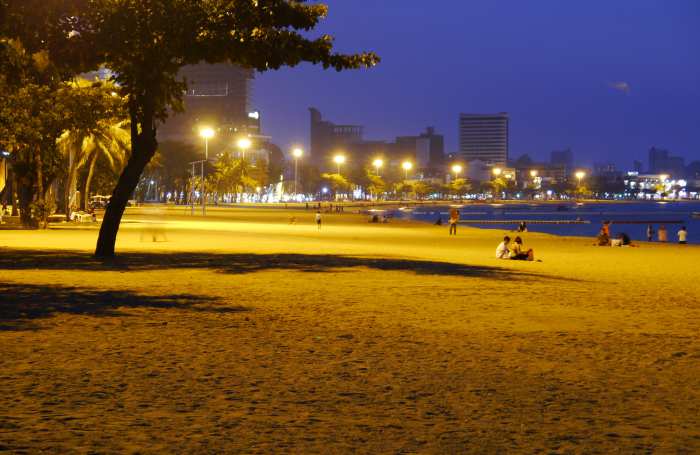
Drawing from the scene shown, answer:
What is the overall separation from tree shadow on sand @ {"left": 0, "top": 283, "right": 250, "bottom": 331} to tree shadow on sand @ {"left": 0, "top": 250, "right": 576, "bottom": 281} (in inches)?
187

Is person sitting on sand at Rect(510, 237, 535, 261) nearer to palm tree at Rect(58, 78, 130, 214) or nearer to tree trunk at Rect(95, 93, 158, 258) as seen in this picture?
tree trunk at Rect(95, 93, 158, 258)

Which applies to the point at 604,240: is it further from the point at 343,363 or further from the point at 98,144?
the point at 98,144

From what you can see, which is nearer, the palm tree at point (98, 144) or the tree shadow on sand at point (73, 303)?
the tree shadow on sand at point (73, 303)

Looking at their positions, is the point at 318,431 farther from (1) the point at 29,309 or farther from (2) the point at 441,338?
(1) the point at 29,309

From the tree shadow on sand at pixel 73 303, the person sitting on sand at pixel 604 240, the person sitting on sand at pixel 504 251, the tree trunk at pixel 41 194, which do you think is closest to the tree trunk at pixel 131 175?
the tree shadow on sand at pixel 73 303

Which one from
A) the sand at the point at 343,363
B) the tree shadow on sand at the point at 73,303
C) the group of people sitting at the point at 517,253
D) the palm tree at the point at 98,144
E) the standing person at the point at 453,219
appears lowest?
the sand at the point at 343,363

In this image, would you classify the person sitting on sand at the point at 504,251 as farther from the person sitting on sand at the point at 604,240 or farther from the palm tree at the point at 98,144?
the palm tree at the point at 98,144

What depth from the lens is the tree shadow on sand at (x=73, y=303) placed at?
493 inches

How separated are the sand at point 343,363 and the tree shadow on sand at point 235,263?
3.38ft

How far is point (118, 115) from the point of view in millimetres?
41781

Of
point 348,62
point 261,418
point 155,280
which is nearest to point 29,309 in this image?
point 155,280

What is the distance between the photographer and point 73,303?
14.0 m

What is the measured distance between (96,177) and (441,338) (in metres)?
80.6

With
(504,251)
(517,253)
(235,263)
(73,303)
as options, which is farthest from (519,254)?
(73,303)
